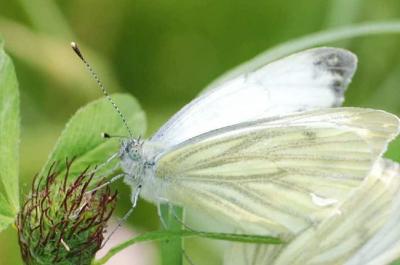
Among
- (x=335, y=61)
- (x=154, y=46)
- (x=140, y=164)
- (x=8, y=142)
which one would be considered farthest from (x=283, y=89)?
(x=154, y=46)

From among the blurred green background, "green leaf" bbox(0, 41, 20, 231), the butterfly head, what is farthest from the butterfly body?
the blurred green background

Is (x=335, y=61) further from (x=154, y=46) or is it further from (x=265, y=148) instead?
(x=154, y=46)

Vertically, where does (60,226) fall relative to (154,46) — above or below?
below

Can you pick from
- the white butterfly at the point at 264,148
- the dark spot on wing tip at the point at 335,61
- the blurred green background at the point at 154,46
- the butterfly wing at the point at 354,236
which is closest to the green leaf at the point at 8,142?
the white butterfly at the point at 264,148

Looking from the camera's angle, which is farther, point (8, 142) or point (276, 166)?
point (276, 166)

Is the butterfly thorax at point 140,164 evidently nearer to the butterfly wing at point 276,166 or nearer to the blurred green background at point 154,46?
the butterfly wing at point 276,166

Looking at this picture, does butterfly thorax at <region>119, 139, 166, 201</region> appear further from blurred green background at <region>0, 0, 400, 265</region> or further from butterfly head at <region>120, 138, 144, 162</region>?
blurred green background at <region>0, 0, 400, 265</region>

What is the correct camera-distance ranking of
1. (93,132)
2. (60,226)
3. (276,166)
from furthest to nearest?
(276,166), (93,132), (60,226)
